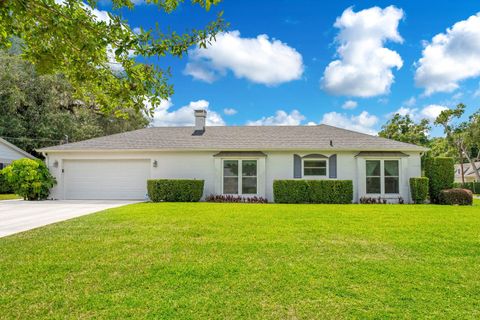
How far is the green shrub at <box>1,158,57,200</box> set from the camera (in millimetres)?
14312

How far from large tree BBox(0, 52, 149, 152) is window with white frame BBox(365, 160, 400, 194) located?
17.4 metres

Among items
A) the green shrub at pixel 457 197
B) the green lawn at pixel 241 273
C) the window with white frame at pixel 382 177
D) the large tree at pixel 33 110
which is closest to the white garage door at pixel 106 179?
A: the large tree at pixel 33 110

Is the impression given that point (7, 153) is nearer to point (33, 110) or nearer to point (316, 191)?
point (33, 110)

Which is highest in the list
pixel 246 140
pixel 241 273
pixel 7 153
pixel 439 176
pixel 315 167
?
pixel 246 140

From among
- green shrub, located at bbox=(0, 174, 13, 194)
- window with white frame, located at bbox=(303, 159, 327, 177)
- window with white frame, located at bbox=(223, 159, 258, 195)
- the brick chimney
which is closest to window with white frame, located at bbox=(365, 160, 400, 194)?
window with white frame, located at bbox=(303, 159, 327, 177)

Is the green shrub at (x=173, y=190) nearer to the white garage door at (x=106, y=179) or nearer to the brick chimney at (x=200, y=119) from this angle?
the white garage door at (x=106, y=179)

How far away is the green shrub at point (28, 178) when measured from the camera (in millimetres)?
14312

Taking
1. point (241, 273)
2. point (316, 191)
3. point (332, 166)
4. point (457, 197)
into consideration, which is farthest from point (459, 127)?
point (241, 273)

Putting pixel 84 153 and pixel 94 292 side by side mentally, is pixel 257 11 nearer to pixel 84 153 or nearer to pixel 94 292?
pixel 94 292

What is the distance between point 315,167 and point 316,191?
1.52 m


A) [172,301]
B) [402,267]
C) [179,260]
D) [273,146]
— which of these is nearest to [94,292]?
[172,301]

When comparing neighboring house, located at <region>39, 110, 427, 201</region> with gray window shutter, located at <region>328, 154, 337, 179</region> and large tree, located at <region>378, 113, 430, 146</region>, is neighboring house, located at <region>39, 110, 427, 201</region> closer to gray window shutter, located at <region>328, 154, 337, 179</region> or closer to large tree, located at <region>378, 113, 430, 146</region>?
gray window shutter, located at <region>328, 154, 337, 179</region>

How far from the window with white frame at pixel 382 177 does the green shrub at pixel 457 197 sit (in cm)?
199

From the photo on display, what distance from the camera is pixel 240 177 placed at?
15.1 metres
